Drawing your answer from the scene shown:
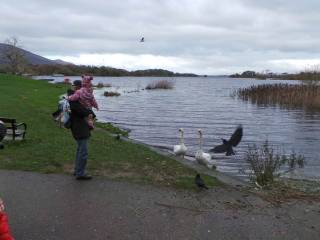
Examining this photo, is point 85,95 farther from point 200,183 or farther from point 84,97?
point 200,183

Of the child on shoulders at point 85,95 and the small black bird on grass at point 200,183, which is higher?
the child on shoulders at point 85,95

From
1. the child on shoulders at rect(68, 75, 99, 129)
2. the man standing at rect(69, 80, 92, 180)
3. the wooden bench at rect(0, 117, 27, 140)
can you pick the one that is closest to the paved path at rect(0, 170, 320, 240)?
the man standing at rect(69, 80, 92, 180)

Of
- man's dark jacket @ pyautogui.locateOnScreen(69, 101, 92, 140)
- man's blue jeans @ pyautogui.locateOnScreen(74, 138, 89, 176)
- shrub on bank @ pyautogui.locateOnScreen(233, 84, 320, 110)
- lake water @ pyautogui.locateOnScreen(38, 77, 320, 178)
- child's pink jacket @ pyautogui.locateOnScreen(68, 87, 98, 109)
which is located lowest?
lake water @ pyautogui.locateOnScreen(38, 77, 320, 178)

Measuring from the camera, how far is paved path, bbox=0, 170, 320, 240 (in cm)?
676

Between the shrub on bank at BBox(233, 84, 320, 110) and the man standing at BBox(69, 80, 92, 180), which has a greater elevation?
the man standing at BBox(69, 80, 92, 180)

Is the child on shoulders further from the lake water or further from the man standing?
the lake water

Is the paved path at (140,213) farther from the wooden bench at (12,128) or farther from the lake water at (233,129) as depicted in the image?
the lake water at (233,129)

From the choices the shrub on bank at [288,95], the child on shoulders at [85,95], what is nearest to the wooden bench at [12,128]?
the child on shoulders at [85,95]

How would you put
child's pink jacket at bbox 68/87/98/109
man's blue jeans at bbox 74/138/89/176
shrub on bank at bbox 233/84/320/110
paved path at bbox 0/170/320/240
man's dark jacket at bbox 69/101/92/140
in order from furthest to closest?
1. shrub on bank at bbox 233/84/320/110
2. man's blue jeans at bbox 74/138/89/176
3. man's dark jacket at bbox 69/101/92/140
4. child's pink jacket at bbox 68/87/98/109
5. paved path at bbox 0/170/320/240

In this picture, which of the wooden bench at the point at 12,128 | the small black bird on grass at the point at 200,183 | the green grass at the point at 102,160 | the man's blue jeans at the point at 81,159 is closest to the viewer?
the small black bird on grass at the point at 200,183

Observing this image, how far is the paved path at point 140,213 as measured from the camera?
6758 millimetres

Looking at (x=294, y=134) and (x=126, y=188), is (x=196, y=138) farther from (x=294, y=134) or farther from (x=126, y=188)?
(x=126, y=188)

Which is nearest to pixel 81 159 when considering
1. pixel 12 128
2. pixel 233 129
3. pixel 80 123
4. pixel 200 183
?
pixel 80 123

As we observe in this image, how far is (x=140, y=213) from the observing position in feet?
24.7
